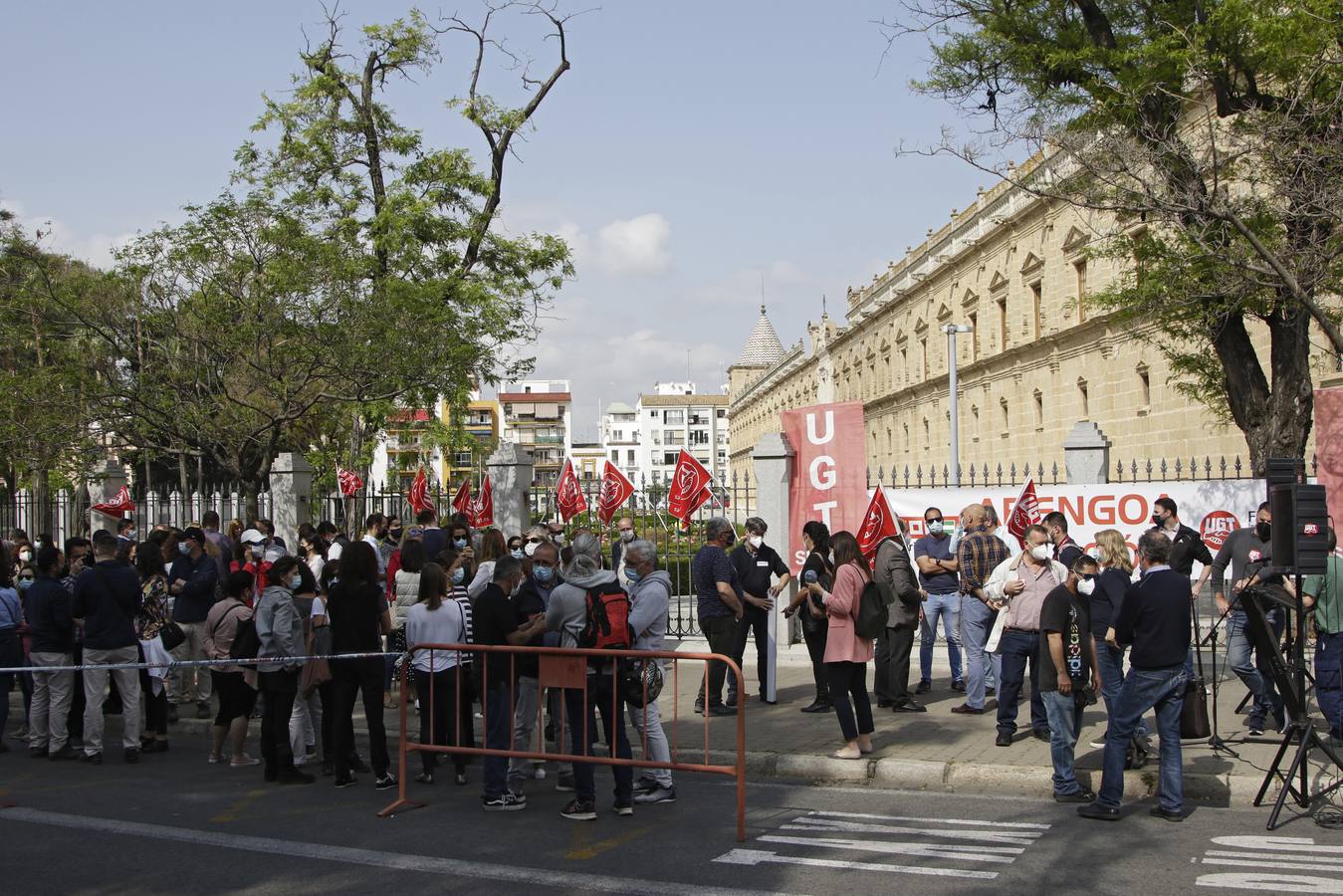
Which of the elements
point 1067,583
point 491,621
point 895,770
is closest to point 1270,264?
point 1067,583

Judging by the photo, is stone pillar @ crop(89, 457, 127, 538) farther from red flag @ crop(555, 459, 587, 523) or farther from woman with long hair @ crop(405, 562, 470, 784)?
woman with long hair @ crop(405, 562, 470, 784)

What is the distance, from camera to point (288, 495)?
20750 millimetres

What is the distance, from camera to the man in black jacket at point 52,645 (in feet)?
34.2

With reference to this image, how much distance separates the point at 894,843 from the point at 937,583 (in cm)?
530

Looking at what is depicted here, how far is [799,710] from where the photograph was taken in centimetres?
1193

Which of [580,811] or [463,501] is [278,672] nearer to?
[580,811]

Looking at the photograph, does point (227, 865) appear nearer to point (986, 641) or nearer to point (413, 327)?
point (986, 641)

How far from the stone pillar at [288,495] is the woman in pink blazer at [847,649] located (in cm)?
1325

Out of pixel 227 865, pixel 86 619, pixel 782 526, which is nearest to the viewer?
pixel 227 865

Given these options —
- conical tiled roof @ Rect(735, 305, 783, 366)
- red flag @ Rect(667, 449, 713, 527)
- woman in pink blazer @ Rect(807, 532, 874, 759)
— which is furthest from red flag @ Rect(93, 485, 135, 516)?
conical tiled roof @ Rect(735, 305, 783, 366)

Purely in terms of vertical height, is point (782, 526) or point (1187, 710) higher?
point (782, 526)

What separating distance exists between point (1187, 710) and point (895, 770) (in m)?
2.32

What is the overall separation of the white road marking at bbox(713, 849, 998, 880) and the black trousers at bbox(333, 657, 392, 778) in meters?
3.17

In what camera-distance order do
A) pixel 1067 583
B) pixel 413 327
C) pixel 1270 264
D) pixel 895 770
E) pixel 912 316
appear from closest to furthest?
1. pixel 1067 583
2. pixel 895 770
3. pixel 1270 264
4. pixel 413 327
5. pixel 912 316
